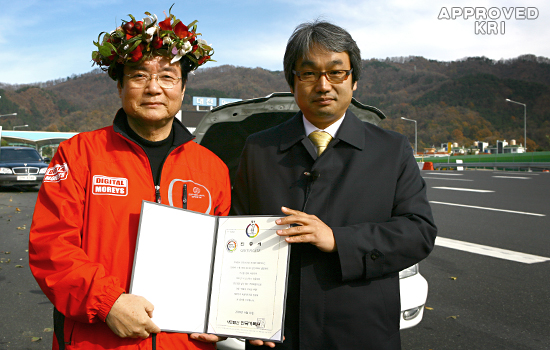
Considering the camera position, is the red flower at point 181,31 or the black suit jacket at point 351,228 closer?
the black suit jacket at point 351,228

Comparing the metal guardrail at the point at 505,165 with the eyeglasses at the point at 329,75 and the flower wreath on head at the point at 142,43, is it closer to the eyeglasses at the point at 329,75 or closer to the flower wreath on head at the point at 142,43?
the eyeglasses at the point at 329,75

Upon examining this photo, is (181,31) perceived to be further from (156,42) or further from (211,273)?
(211,273)

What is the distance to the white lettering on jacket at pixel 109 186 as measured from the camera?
6.19ft

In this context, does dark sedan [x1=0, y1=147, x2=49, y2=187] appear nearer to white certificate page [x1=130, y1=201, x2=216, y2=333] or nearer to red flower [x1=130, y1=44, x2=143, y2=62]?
red flower [x1=130, y1=44, x2=143, y2=62]

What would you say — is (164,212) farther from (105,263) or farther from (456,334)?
(456,334)

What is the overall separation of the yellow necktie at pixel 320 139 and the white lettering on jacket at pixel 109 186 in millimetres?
932

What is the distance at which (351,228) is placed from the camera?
1851 mm

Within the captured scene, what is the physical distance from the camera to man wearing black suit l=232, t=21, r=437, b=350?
1.84 m

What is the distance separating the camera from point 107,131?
2.07m

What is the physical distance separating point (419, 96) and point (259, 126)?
11958 centimetres

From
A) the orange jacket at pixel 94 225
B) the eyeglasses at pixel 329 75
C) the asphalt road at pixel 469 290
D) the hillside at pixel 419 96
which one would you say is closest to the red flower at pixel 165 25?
the orange jacket at pixel 94 225

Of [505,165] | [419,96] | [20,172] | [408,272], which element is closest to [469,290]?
[408,272]

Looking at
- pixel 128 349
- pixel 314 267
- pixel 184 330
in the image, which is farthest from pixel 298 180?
pixel 128 349

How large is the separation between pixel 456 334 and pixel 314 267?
2.80m
